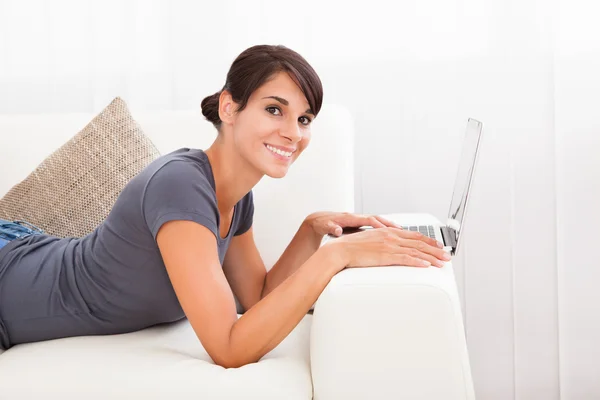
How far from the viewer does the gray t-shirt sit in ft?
5.02

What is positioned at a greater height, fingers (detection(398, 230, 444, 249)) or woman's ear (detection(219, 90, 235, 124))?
woman's ear (detection(219, 90, 235, 124))

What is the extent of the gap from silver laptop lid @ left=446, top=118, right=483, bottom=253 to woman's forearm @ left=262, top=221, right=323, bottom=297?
346 millimetres

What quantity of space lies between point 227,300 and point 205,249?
0.10 m

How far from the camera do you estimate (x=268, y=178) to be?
2.07m

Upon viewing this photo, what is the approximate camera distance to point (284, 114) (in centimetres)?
161

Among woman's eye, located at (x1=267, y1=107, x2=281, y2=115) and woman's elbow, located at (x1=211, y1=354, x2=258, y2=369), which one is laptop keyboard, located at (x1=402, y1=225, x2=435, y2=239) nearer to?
woman's eye, located at (x1=267, y1=107, x2=281, y2=115)

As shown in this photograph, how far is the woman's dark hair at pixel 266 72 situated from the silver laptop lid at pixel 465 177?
0.36 m

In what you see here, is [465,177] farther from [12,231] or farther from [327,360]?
[12,231]

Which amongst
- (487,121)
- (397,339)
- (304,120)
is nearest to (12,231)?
(304,120)

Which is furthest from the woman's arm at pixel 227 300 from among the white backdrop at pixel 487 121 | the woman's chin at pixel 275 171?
the white backdrop at pixel 487 121

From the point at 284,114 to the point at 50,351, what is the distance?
68 cm

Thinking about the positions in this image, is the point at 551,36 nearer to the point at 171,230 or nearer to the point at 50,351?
the point at 171,230

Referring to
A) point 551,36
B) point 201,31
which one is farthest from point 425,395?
point 201,31

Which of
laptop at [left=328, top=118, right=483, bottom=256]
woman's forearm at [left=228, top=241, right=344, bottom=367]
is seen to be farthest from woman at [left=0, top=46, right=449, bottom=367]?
laptop at [left=328, top=118, right=483, bottom=256]
